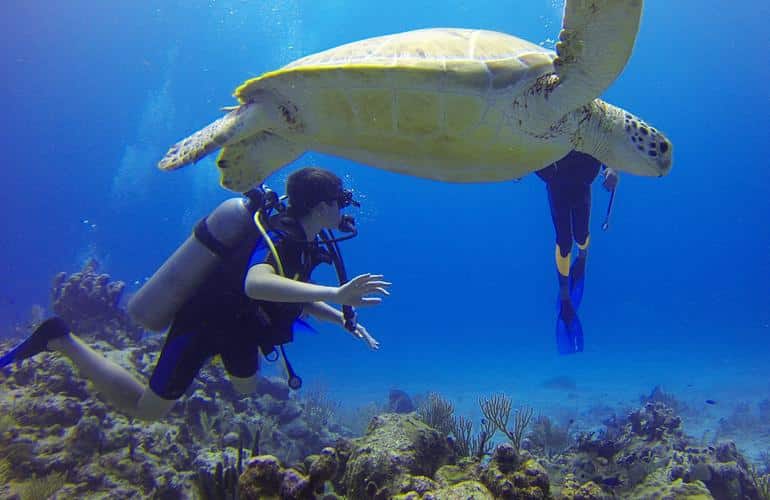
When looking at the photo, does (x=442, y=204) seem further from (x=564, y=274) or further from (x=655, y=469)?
(x=655, y=469)

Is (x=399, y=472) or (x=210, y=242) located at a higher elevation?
(x=210, y=242)

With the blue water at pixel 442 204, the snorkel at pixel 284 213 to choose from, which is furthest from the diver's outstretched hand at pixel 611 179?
the blue water at pixel 442 204

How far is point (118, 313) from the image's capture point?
7.61 meters

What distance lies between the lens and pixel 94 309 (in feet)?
24.5

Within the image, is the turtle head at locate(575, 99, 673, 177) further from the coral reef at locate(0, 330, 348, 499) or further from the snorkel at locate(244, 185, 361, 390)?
the coral reef at locate(0, 330, 348, 499)

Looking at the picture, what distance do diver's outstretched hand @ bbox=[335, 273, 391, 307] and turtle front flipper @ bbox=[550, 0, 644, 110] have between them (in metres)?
1.74

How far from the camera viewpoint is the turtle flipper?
334 cm

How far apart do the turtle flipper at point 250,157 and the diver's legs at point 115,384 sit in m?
1.86

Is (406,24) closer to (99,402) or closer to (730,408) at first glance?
(730,408)

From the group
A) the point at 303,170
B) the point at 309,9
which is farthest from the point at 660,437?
the point at 309,9

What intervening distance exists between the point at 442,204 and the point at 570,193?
6611 cm

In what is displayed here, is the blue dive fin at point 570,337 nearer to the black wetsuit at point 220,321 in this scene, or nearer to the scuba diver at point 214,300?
the scuba diver at point 214,300

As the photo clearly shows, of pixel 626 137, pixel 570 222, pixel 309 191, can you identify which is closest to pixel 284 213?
pixel 309 191

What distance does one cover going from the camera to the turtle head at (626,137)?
2961 mm
